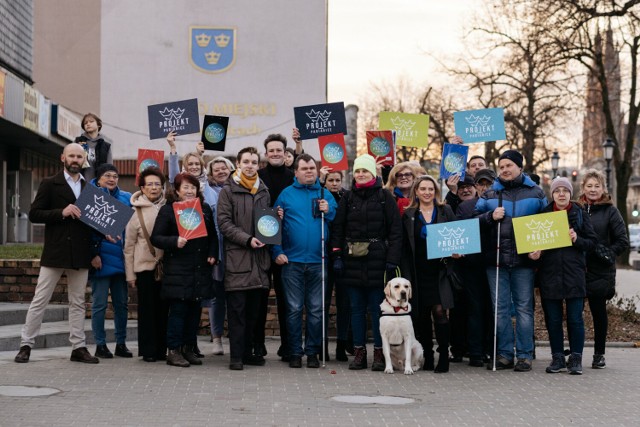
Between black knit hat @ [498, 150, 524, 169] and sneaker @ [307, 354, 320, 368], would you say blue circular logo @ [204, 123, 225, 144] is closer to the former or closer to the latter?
sneaker @ [307, 354, 320, 368]

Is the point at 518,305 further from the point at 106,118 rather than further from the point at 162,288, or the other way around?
the point at 106,118

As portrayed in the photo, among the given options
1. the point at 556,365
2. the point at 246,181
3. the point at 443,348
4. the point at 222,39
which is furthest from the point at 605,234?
the point at 222,39

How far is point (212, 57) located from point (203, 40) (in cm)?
94

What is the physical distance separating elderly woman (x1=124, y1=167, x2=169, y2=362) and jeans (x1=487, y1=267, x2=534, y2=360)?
11.9ft

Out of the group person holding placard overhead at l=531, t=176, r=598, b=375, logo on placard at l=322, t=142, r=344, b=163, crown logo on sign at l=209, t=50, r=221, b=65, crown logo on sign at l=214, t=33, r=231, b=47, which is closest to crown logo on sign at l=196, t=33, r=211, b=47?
crown logo on sign at l=214, t=33, r=231, b=47

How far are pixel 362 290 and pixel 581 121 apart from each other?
3245 centimetres

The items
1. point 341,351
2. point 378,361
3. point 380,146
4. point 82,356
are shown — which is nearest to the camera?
point 82,356

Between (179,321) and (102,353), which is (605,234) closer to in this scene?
(179,321)

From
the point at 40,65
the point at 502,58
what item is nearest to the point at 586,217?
the point at 502,58

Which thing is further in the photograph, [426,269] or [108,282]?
[108,282]

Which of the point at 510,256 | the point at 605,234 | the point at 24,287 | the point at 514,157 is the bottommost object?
the point at 24,287

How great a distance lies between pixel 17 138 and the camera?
3112 cm

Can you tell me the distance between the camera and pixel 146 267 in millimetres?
11227

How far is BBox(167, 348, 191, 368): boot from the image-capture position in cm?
1098
